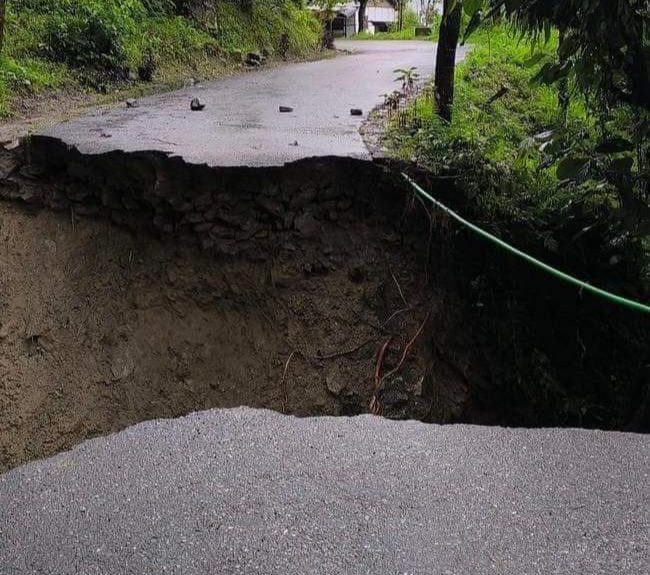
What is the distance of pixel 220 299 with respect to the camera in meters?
5.50

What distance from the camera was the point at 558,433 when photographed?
8.75ft

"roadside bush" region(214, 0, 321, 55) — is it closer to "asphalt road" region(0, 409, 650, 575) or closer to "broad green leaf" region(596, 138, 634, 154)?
"broad green leaf" region(596, 138, 634, 154)

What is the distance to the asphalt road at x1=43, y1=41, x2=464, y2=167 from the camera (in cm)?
518

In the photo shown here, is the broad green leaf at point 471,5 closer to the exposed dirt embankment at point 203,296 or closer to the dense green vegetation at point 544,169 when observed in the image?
the dense green vegetation at point 544,169

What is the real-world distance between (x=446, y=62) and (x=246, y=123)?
213 cm

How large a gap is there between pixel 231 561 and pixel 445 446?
102 cm

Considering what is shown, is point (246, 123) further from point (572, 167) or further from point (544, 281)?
point (572, 167)

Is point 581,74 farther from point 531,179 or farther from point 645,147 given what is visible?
point 531,179

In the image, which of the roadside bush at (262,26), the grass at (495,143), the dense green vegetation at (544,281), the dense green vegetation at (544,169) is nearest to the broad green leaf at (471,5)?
the dense green vegetation at (544,169)

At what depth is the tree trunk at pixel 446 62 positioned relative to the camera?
585 cm

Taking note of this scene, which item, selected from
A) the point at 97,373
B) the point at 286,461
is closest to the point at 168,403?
the point at 97,373

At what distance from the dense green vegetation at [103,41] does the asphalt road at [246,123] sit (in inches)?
39.6

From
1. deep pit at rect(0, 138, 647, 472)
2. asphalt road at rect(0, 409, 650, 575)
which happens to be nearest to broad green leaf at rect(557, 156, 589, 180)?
asphalt road at rect(0, 409, 650, 575)

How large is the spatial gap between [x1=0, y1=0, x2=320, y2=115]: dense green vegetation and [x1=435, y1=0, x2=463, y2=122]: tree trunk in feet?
15.0
